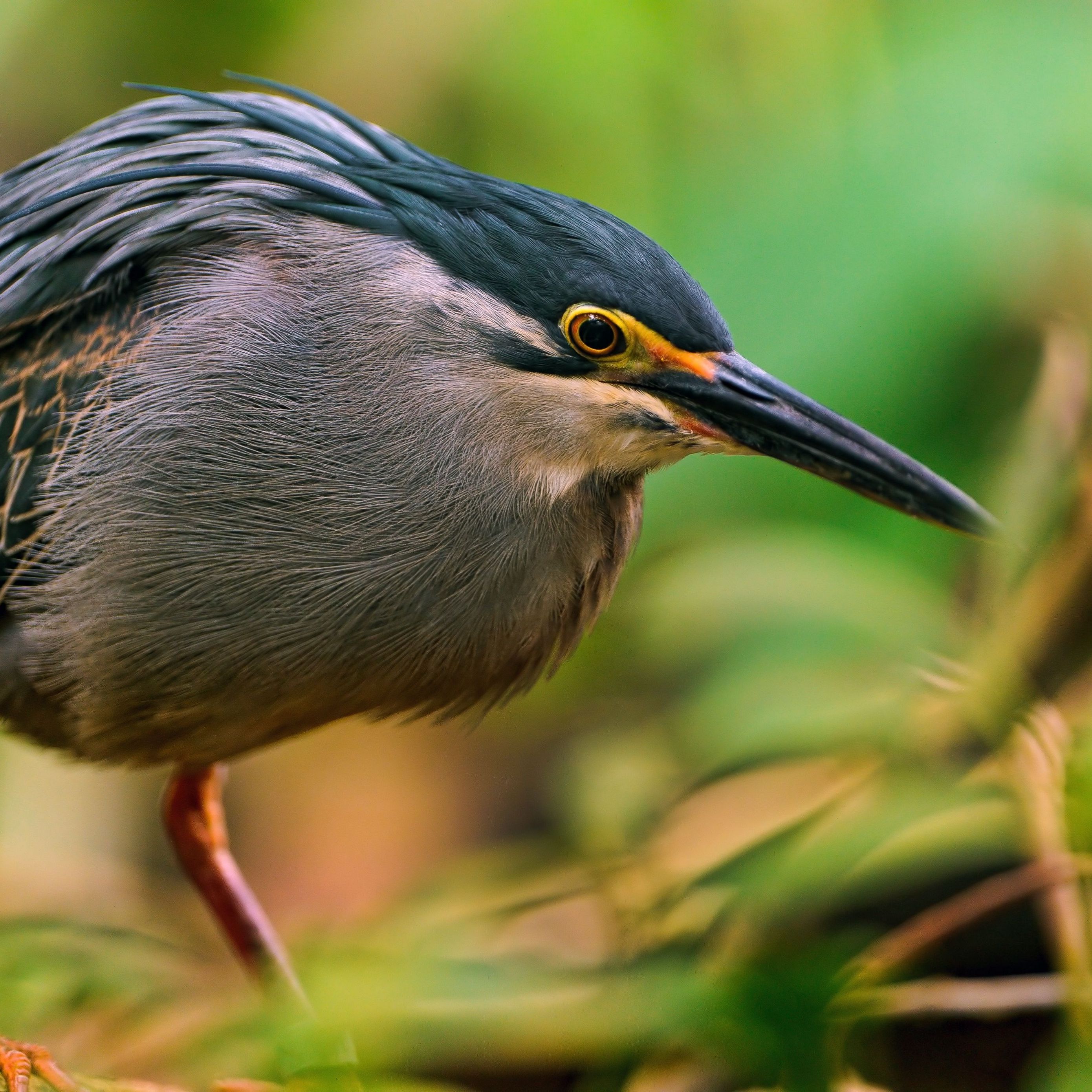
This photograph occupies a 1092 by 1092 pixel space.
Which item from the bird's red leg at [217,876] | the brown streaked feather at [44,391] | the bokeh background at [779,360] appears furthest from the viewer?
the bird's red leg at [217,876]

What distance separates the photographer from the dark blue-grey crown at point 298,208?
2260mm

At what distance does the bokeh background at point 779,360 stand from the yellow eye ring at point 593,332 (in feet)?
3.14

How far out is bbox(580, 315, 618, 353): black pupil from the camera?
7.39 feet

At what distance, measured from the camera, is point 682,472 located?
11.9ft

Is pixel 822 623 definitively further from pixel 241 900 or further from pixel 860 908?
pixel 241 900

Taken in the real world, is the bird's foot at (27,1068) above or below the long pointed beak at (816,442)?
below

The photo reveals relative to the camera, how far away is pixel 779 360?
347cm

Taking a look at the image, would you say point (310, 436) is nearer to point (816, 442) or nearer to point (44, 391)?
point (44, 391)

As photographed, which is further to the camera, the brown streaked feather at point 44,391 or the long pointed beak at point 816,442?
the brown streaked feather at point 44,391

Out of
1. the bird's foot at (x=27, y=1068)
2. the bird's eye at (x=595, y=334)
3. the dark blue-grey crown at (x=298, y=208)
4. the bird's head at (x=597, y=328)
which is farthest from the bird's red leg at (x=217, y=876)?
the bird's eye at (x=595, y=334)

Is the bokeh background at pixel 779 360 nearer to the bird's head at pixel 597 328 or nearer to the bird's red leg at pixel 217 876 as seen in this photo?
the bird's red leg at pixel 217 876

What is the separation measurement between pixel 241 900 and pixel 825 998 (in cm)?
154

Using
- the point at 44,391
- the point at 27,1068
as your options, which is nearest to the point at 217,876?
the point at 27,1068

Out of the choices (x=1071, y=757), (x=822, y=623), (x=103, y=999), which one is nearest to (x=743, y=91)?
(x=822, y=623)
